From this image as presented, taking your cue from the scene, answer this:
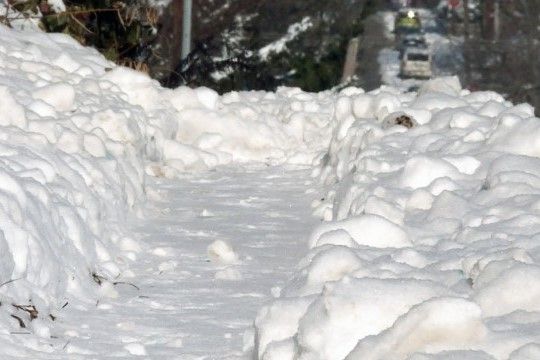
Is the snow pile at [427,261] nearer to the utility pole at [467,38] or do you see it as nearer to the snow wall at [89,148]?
the snow wall at [89,148]

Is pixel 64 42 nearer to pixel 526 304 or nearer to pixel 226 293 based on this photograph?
pixel 226 293

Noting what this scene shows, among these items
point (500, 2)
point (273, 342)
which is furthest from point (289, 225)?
point (500, 2)

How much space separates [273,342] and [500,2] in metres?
56.8

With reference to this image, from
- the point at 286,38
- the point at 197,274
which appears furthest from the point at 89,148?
the point at 286,38

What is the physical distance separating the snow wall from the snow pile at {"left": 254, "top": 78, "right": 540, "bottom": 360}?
1120mm

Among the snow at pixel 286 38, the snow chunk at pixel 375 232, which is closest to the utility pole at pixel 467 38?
the snow at pixel 286 38

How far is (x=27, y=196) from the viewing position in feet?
19.8

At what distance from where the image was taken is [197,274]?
6.63 meters

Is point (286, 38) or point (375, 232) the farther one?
point (286, 38)

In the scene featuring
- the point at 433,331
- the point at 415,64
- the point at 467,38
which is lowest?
the point at 467,38

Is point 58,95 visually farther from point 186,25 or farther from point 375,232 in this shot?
point 186,25

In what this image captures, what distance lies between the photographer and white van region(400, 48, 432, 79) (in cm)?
4616

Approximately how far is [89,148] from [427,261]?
3.86 m

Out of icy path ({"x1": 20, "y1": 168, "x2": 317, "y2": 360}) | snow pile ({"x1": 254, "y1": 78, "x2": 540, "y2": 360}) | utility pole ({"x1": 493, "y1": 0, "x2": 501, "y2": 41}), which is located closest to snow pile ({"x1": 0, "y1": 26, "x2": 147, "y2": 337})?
icy path ({"x1": 20, "y1": 168, "x2": 317, "y2": 360})
